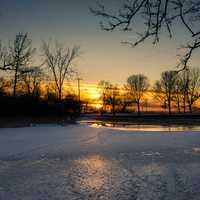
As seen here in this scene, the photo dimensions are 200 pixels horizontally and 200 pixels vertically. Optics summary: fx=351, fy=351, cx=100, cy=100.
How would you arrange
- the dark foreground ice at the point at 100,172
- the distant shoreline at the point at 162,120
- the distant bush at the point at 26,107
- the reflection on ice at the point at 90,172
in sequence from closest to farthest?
the dark foreground ice at the point at 100,172 < the reflection on ice at the point at 90,172 < the distant bush at the point at 26,107 < the distant shoreline at the point at 162,120

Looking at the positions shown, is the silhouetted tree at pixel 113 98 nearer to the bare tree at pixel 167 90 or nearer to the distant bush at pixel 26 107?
the bare tree at pixel 167 90

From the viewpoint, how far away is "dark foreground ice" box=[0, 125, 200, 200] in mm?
7129

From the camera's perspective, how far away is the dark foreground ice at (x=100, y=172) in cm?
713

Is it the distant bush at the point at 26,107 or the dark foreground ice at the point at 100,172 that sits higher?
the distant bush at the point at 26,107

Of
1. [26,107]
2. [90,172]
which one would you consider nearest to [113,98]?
[26,107]

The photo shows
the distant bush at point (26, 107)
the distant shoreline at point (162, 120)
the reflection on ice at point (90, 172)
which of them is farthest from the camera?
the distant shoreline at point (162, 120)

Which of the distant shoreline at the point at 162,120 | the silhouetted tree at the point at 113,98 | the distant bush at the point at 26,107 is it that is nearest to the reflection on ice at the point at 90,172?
the distant bush at the point at 26,107

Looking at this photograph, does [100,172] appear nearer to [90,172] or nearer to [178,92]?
[90,172]

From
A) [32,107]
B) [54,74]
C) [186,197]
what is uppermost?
[54,74]

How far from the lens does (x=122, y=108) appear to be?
9356 centimetres

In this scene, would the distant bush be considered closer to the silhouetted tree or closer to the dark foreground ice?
the dark foreground ice

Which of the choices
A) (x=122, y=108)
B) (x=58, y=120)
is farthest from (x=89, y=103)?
(x=58, y=120)

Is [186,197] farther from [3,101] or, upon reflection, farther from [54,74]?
[54,74]

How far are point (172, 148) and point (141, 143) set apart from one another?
229 centimetres
